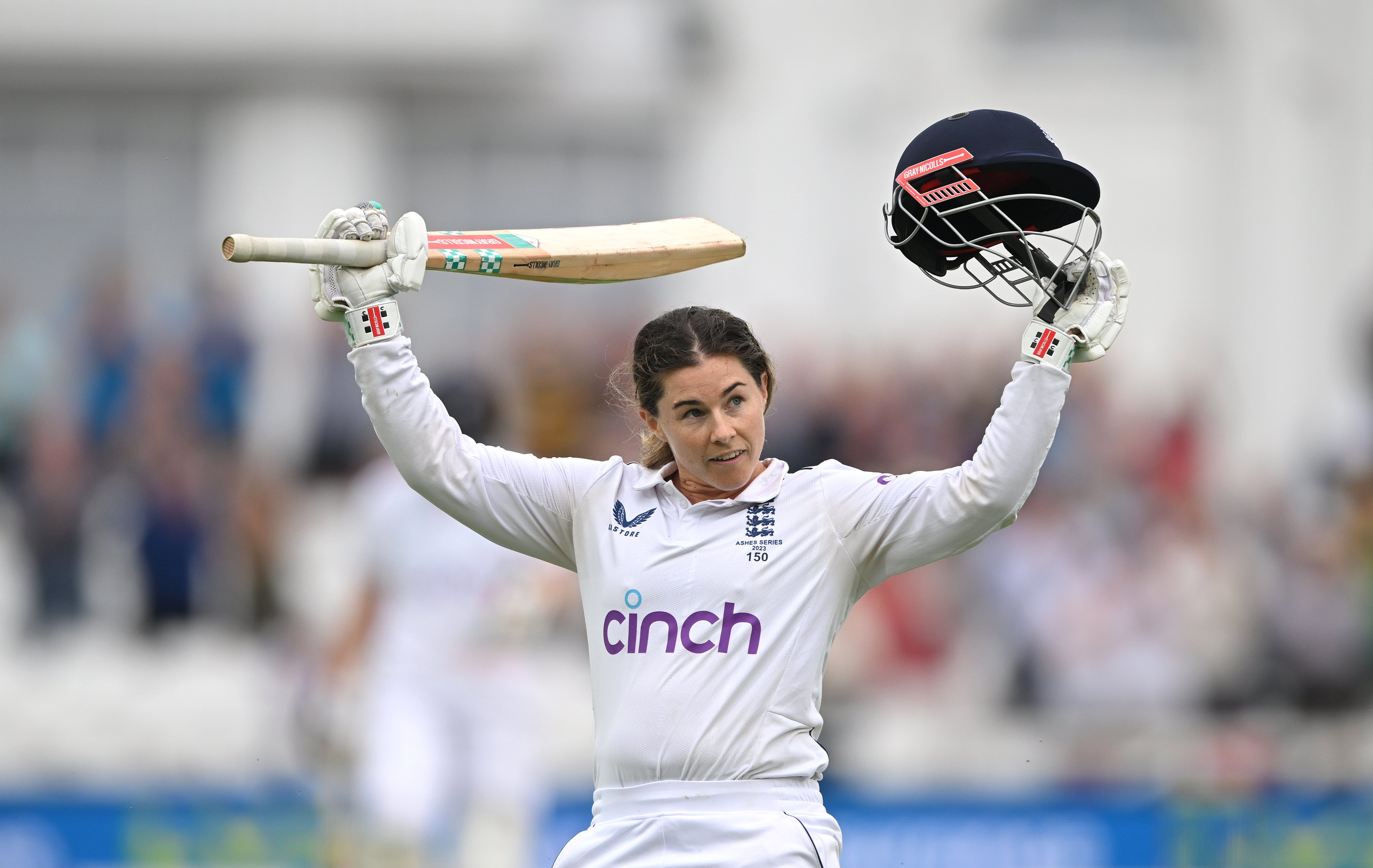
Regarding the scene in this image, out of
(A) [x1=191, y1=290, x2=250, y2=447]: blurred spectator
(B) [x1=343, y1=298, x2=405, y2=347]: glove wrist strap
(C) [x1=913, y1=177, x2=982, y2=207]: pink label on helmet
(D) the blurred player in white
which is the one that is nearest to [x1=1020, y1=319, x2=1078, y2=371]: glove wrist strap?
(C) [x1=913, y1=177, x2=982, y2=207]: pink label on helmet

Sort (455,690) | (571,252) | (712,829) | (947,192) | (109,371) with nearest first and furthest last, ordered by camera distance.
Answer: (712,829) < (947,192) < (571,252) < (455,690) < (109,371)

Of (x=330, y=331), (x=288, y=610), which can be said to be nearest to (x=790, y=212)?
(x=330, y=331)

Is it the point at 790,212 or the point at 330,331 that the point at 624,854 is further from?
the point at 790,212

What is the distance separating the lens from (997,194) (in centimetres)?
393

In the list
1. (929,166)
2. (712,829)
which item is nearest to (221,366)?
(929,166)

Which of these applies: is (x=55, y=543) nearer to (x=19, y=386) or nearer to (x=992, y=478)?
(x=19, y=386)

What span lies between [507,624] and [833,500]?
3591mm

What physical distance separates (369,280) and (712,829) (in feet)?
4.21

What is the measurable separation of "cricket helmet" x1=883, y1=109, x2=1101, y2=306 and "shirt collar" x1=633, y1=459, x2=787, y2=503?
53 cm

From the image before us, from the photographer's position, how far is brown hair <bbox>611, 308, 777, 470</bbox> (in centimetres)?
Result: 393

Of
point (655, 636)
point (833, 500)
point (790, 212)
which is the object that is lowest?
point (655, 636)

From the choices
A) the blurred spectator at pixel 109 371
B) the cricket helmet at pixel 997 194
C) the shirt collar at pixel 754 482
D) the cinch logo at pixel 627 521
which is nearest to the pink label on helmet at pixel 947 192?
the cricket helmet at pixel 997 194

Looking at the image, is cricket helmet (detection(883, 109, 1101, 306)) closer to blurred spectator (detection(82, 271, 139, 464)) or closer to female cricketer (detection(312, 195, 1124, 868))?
female cricketer (detection(312, 195, 1124, 868))

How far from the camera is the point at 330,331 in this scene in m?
10.6
